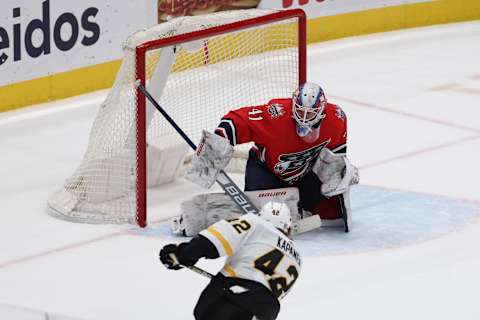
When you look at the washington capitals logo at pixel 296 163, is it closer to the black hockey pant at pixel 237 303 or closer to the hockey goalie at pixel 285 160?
the hockey goalie at pixel 285 160

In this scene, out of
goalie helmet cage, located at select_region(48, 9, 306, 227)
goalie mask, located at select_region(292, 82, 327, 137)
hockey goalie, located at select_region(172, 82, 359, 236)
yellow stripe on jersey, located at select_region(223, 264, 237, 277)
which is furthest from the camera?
goalie helmet cage, located at select_region(48, 9, 306, 227)

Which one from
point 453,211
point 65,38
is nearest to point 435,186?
point 453,211

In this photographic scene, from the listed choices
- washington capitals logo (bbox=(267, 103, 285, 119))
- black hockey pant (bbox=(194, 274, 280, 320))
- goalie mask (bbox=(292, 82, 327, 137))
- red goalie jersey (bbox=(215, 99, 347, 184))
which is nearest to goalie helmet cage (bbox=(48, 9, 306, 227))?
red goalie jersey (bbox=(215, 99, 347, 184))

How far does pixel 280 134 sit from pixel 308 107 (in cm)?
21

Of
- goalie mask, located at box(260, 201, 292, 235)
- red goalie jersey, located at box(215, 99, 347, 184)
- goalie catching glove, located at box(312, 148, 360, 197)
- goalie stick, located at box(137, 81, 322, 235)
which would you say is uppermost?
goalie mask, located at box(260, 201, 292, 235)

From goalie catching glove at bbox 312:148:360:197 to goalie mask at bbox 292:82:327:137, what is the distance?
207mm

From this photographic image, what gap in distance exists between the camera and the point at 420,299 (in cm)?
591

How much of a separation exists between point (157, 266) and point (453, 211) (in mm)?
1661

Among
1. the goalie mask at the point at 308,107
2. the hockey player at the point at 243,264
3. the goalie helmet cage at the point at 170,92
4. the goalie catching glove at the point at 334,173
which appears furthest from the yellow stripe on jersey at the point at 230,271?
the goalie helmet cage at the point at 170,92

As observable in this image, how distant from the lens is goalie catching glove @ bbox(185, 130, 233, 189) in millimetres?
6573

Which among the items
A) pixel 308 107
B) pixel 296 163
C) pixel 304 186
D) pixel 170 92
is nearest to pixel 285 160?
pixel 296 163

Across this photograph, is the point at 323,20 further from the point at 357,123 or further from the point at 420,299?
the point at 420,299

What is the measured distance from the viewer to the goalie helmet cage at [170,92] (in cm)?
690

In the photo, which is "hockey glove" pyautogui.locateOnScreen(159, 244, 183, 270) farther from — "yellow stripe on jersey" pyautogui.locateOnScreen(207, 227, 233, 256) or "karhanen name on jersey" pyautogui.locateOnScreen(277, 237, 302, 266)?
"karhanen name on jersey" pyautogui.locateOnScreen(277, 237, 302, 266)
